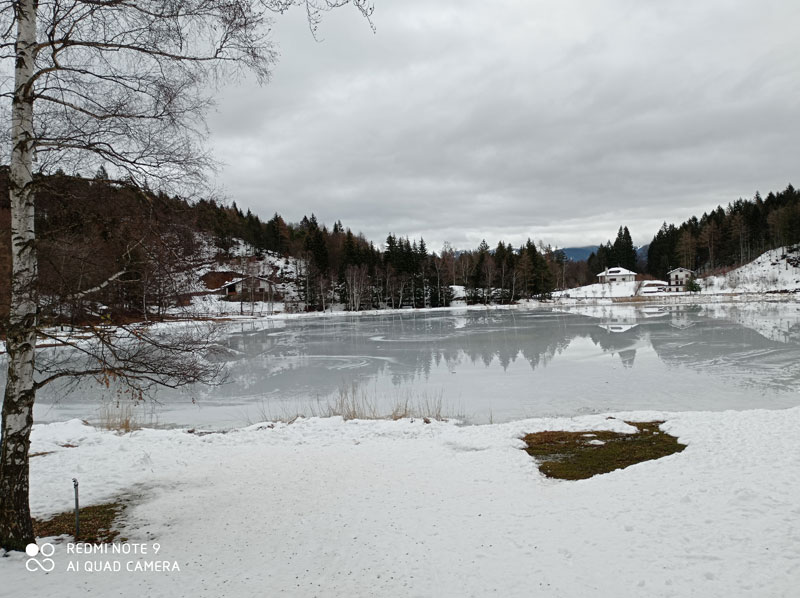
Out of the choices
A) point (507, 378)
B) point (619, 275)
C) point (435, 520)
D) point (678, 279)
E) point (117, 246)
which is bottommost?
point (507, 378)

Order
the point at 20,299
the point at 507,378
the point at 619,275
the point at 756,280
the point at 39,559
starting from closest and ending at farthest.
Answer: the point at 20,299 < the point at 39,559 < the point at 507,378 < the point at 756,280 < the point at 619,275

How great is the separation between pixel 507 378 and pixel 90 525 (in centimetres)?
1234

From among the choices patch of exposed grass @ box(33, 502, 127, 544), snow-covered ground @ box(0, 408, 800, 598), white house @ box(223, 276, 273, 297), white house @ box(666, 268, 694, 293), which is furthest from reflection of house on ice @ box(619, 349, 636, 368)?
white house @ box(666, 268, 694, 293)

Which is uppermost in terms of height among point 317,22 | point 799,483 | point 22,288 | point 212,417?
point 317,22

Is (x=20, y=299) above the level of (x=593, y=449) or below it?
above

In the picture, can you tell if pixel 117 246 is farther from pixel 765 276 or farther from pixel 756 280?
pixel 765 276

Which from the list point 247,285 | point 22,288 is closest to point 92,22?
point 22,288

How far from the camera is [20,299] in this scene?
157 inches

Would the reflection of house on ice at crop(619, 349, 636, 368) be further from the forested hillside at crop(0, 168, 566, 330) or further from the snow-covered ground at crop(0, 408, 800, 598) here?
the forested hillside at crop(0, 168, 566, 330)

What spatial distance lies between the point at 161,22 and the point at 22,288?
2.62 metres

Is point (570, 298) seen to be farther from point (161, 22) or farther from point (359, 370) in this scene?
point (161, 22)

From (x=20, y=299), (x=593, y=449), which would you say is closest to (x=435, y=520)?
(x=593, y=449)

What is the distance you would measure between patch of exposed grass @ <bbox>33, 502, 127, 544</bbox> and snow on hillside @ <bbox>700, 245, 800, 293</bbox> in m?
79.4

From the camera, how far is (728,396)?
11.5 metres
